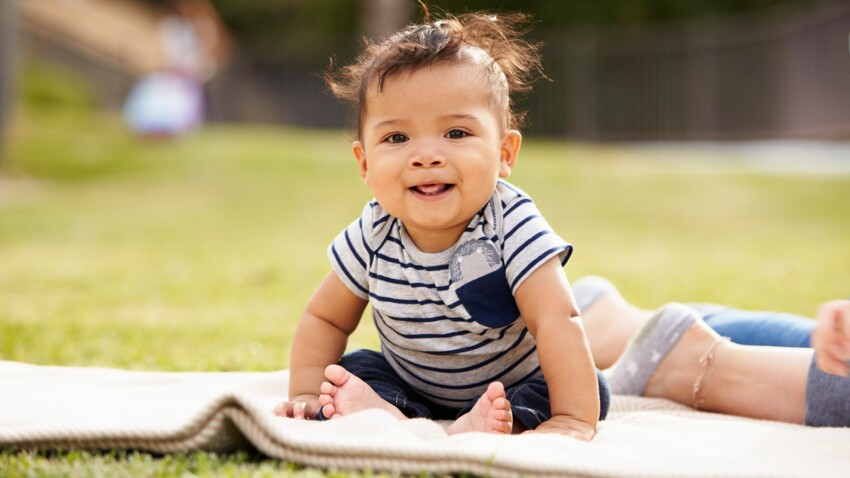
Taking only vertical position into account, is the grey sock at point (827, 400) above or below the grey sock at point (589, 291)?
below

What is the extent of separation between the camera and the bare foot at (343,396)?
2.44 m

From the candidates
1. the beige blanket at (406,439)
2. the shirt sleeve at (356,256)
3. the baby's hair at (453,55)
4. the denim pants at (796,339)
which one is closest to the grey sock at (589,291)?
the denim pants at (796,339)

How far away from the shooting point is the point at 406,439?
2.08 m

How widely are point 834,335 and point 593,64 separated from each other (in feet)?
61.5

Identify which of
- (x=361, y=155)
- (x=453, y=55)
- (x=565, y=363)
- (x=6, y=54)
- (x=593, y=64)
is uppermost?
(x=593, y=64)

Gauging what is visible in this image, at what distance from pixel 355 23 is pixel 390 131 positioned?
79.6ft

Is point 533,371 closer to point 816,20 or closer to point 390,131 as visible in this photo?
point 390,131

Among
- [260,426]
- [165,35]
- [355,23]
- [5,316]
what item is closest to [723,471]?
[260,426]

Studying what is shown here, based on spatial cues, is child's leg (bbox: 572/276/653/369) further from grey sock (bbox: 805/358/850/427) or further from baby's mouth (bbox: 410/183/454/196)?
baby's mouth (bbox: 410/183/454/196)

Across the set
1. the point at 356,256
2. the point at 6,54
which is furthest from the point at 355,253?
the point at 6,54

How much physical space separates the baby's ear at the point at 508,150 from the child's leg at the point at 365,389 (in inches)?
24.4

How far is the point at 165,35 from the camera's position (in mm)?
16188

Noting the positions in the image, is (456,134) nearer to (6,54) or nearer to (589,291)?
(589,291)

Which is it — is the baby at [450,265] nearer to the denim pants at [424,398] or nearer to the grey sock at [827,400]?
the denim pants at [424,398]
